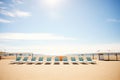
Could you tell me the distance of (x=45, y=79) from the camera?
6.77m

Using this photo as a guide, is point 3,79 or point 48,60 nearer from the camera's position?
point 3,79

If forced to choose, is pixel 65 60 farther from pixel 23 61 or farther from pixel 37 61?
pixel 23 61

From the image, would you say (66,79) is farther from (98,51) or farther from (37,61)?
(98,51)

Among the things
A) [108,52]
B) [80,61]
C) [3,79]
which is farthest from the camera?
[108,52]

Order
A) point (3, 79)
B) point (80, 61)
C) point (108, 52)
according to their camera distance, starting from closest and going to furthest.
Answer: point (3, 79)
point (80, 61)
point (108, 52)

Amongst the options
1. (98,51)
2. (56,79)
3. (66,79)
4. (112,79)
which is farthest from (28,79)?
(98,51)

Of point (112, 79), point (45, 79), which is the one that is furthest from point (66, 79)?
point (112, 79)

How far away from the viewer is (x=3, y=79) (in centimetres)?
655

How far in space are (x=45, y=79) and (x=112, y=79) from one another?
3.33 m

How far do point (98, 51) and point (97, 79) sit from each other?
1736 cm

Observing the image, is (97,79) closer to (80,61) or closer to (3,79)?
(3,79)

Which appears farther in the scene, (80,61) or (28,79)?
(80,61)

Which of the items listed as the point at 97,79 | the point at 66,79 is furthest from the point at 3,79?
the point at 97,79

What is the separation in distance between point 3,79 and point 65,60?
874 cm
